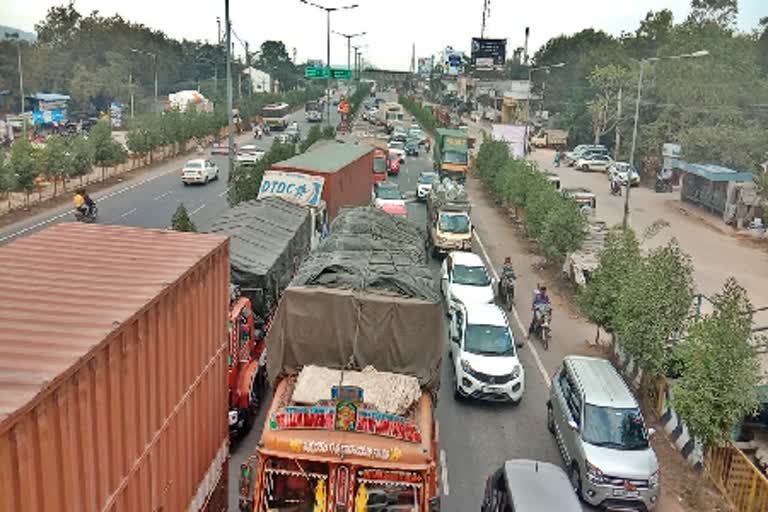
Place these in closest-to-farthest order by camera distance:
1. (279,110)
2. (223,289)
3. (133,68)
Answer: (223,289)
(279,110)
(133,68)

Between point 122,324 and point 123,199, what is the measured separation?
107 ft

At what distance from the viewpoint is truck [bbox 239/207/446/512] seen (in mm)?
7609

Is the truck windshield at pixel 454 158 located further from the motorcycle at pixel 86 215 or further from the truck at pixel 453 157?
the motorcycle at pixel 86 215

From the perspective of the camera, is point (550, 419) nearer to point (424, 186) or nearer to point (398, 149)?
point (424, 186)

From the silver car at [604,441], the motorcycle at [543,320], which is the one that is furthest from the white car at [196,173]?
the silver car at [604,441]

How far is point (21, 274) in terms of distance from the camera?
725 centimetres

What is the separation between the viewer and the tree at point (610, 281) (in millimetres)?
15766

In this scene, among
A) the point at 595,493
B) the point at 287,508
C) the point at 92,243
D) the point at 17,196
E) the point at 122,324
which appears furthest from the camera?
the point at 17,196

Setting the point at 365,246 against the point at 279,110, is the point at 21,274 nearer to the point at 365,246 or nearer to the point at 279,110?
the point at 365,246

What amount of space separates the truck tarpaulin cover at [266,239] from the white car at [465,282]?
154 inches

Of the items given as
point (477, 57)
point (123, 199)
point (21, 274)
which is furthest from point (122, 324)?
point (477, 57)

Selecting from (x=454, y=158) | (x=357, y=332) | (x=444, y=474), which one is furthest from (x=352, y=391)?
(x=454, y=158)

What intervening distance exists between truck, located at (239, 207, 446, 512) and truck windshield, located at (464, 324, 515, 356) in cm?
306

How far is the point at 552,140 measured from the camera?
2864 inches
